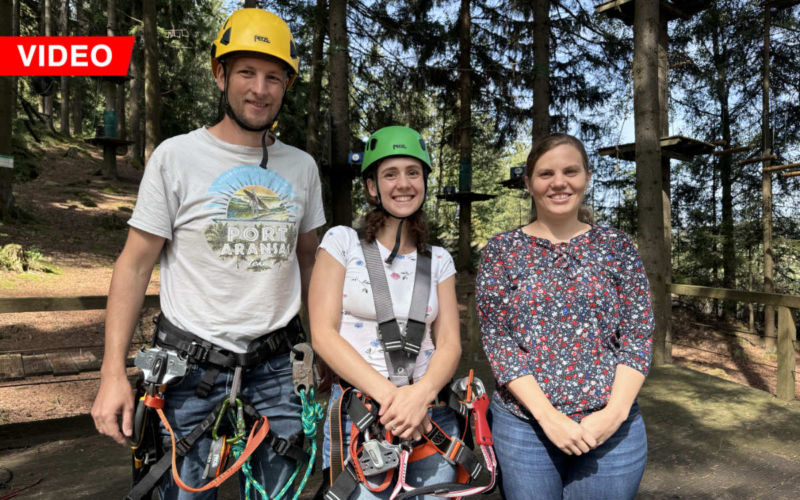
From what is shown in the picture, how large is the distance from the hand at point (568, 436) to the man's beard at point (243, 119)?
1.42m

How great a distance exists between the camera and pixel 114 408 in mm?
1621

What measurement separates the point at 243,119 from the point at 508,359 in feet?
4.13

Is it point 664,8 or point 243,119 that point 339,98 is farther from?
point 243,119

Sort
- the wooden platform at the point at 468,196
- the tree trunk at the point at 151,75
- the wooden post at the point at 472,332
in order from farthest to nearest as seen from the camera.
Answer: the tree trunk at the point at 151,75 → the wooden platform at the point at 468,196 → the wooden post at the point at 472,332

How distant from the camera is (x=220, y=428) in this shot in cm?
178

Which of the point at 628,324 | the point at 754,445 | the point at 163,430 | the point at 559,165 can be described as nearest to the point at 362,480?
the point at 163,430

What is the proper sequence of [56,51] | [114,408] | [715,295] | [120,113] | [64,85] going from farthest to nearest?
[64,85] → [120,113] → [56,51] → [715,295] → [114,408]

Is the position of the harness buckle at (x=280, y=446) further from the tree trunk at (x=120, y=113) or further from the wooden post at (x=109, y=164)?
the tree trunk at (x=120, y=113)

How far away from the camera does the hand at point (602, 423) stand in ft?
5.53

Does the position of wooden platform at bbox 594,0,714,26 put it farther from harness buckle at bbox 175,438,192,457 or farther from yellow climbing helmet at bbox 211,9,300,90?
harness buckle at bbox 175,438,192,457

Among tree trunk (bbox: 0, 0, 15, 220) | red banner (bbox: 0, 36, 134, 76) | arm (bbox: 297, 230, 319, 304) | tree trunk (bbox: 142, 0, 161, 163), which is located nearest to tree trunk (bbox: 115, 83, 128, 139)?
red banner (bbox: 0, 36, 134, 76)

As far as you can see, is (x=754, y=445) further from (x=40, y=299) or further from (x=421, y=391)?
(x=40, y=299)

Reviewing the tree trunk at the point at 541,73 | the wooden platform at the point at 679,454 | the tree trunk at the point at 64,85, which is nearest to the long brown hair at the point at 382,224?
the wooden platform at the point at 679,454

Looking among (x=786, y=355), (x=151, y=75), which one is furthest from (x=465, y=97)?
(x=786, y=355)
